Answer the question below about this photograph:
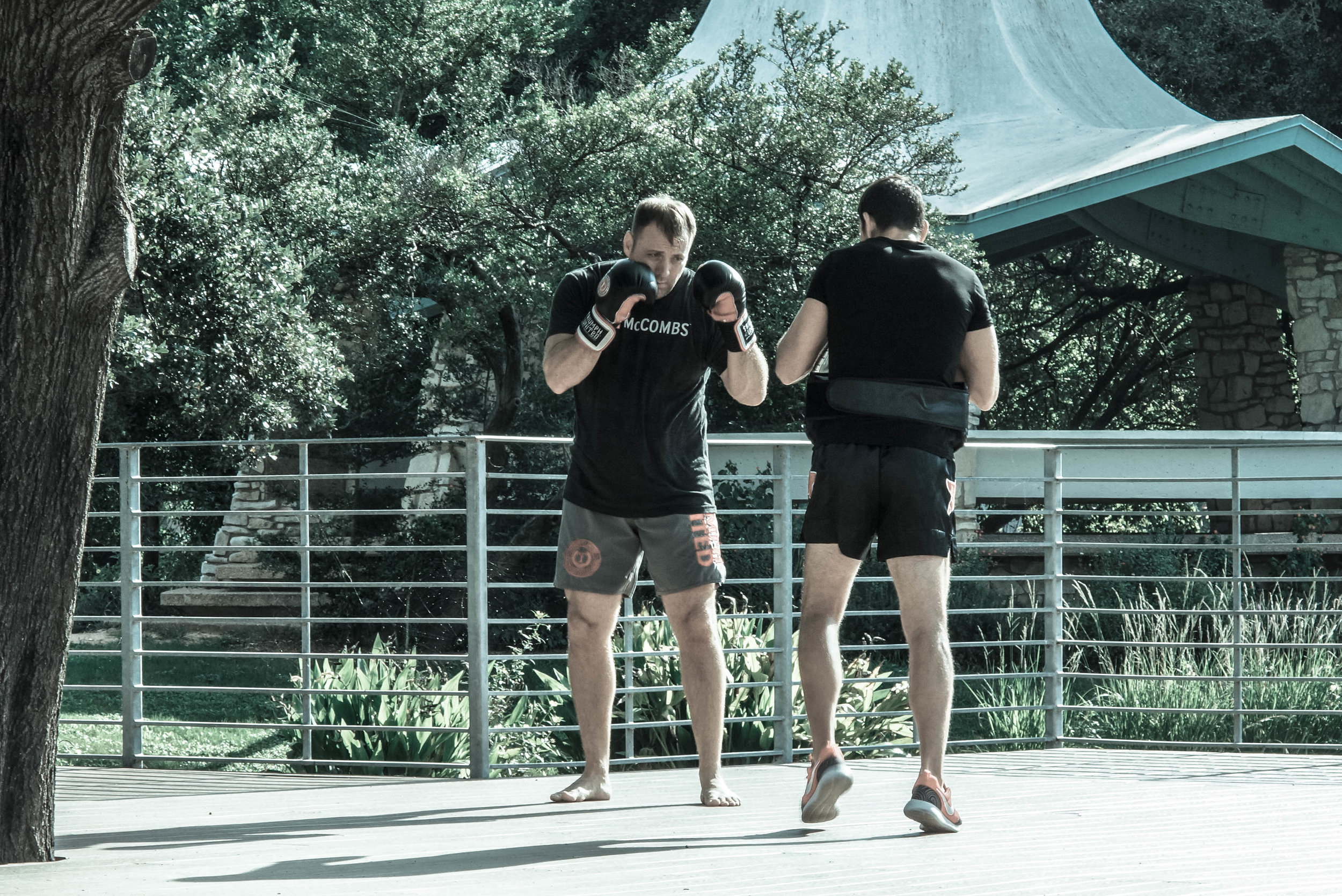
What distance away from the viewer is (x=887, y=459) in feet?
14.4

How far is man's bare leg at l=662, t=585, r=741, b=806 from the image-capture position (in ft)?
15.7

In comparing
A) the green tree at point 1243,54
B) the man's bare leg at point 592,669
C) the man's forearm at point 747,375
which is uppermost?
the green tree at point 1243,54

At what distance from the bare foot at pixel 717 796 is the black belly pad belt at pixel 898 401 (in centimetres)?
134

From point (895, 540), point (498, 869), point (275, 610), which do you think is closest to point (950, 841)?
point (895, 540)

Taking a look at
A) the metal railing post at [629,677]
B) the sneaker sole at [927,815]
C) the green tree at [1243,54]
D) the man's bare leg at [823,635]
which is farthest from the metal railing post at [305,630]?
the green tree at [1243,54]

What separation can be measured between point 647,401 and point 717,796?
1.37m

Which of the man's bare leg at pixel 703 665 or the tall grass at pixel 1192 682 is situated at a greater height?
the man's bare leg at pixel 703 665

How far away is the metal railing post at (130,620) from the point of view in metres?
6.36

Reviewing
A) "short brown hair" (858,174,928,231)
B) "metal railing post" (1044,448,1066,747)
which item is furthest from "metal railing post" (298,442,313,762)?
"metal railing post" (1044,448,1066,747)

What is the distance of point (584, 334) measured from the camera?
4523mm

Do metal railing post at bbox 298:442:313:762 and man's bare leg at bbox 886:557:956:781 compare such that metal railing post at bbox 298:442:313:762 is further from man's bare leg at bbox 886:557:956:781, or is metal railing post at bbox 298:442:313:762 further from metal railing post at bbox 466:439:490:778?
man's bare leg at bbox 886:557:956:781

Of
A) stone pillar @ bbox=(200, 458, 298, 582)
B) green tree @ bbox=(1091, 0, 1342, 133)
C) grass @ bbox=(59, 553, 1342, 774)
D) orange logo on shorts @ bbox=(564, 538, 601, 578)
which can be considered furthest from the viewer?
green tree @ bbox=(1091, 0, 1342, 133)

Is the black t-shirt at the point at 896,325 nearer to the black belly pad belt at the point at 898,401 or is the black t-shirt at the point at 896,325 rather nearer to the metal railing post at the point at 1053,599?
the black belly pad belt at the point at 898,401

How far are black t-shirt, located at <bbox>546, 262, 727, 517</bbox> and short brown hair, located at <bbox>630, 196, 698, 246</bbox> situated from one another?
16cm
